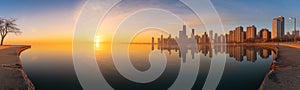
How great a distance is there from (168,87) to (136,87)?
2369mm

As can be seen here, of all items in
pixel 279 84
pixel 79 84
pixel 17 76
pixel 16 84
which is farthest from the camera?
pixel 79 84

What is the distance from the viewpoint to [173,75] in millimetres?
21531

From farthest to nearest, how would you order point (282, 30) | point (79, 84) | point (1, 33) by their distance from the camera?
point (282, 30) < point (1, 33) < point (79, 84)

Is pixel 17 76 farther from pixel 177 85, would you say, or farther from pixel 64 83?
pixel 177 85

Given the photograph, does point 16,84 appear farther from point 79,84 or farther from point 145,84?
point 145,84

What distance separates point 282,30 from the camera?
194 meters

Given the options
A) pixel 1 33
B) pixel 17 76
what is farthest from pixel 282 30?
pixel 17 76

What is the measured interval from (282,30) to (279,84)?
695 ft

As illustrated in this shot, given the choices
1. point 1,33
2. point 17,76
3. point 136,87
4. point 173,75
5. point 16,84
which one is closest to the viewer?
point 16,84

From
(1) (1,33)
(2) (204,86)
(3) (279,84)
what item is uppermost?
(1) (1,33)

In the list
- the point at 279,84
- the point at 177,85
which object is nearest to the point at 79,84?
the point at 177,85

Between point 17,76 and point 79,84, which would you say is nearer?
point 17,76

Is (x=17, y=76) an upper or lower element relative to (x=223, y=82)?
upper

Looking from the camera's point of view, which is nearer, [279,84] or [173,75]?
[279,84]
